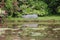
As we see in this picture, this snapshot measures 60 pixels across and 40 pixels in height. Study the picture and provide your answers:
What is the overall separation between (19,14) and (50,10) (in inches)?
91.9

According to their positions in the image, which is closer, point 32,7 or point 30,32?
point 30,32

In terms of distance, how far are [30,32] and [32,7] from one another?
4910mm

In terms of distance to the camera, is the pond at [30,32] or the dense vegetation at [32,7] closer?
the pond at [30,32]

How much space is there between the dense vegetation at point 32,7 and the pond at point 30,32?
2322mm

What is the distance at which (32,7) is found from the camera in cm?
1589

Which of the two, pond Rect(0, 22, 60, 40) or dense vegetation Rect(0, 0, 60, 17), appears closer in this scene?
pond Rect(0, 22, 60, 40)

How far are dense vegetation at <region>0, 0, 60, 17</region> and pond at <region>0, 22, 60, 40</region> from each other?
2.32 meters

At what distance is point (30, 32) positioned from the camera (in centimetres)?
1117

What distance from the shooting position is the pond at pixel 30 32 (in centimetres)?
1021

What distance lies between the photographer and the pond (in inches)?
402

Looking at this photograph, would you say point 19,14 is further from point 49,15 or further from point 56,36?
point 56,36

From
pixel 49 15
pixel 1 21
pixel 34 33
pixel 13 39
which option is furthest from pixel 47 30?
pixel 49 15

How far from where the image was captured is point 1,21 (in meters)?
13.7

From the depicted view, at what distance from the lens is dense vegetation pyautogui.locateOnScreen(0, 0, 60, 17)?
49.1 feet
